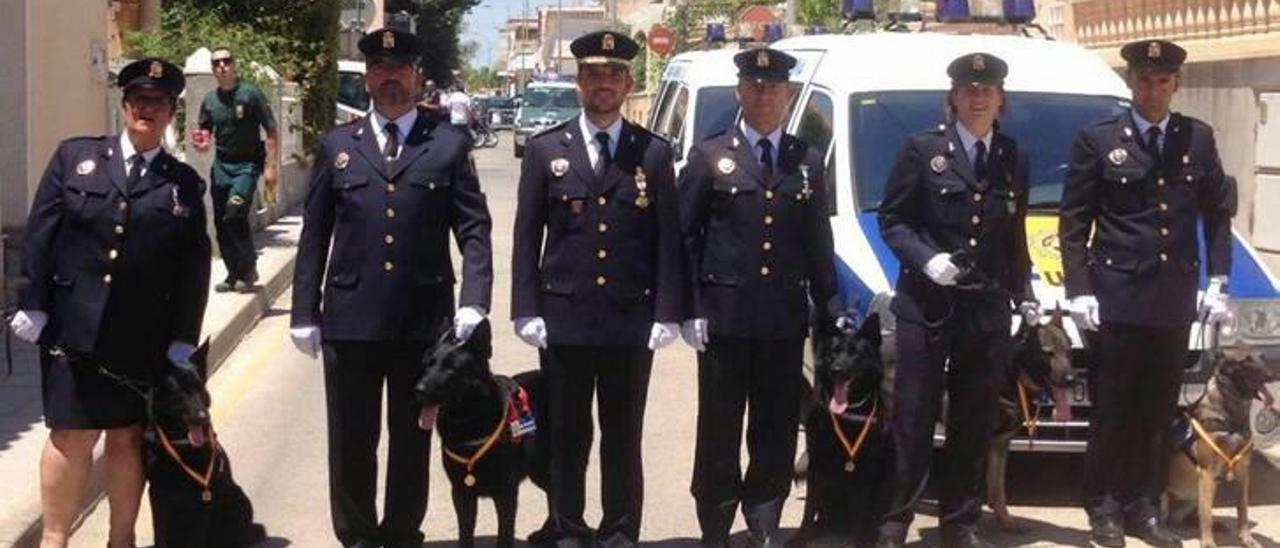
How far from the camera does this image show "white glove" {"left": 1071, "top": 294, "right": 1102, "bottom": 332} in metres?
8.07

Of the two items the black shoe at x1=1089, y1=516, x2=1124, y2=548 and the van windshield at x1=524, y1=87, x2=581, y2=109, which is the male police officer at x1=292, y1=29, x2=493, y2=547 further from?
the van windshield at x1=524, y1=87, x2=581, y2=109

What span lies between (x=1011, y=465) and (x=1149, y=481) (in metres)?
1.55

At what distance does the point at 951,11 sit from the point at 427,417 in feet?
21.3

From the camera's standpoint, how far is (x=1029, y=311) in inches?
311

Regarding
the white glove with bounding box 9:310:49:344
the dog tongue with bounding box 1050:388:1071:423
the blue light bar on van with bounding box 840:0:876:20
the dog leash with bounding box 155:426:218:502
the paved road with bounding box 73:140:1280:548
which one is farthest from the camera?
the blue light bar on van with bounding box 840:0:876:20

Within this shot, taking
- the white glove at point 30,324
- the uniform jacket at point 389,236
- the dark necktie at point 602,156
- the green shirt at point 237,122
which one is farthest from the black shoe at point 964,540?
the green shirt at point 237,122

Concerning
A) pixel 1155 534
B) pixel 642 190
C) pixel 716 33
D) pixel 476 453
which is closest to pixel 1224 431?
pixel 1155 534

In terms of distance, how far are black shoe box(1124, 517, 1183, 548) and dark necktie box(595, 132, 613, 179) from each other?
2.72 metres

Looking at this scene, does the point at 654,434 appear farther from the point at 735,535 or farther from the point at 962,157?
the point at 962,157

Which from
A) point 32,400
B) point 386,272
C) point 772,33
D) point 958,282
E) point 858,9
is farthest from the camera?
point 772,33

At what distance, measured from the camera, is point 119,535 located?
23.9ft

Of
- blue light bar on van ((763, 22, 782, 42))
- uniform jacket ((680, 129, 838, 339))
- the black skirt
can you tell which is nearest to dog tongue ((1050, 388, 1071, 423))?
uniform jacket ((680, 129, 838, 339))

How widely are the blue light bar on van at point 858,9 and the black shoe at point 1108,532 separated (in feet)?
17.4

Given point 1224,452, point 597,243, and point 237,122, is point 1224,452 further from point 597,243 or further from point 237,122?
point 237,122
